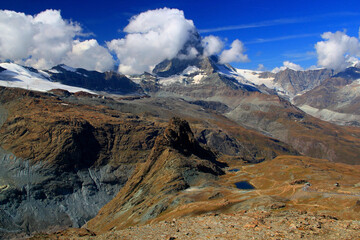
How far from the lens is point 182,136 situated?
15175 cm

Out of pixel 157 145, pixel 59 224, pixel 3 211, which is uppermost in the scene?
pixel 157 145

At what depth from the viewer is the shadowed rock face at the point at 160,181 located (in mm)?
94875

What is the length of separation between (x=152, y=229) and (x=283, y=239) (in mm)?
21119

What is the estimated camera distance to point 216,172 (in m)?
139

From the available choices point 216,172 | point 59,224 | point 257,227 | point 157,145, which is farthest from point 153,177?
point 257,227

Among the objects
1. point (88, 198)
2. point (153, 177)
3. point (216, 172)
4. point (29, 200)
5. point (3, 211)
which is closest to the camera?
point (153, 177)

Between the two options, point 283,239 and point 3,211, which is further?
point 3,211

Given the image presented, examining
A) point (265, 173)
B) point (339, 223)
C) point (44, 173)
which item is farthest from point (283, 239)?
point (44, 173)

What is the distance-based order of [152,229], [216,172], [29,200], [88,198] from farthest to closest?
[88,198], [29,200], [216,172], [152,229]

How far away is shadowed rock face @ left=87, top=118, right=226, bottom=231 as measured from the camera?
3735 inches

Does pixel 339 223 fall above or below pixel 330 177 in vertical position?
above

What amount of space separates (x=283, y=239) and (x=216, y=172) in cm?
10840

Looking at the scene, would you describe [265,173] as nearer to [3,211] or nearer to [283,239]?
[283,239]

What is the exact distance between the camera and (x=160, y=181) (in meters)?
117
